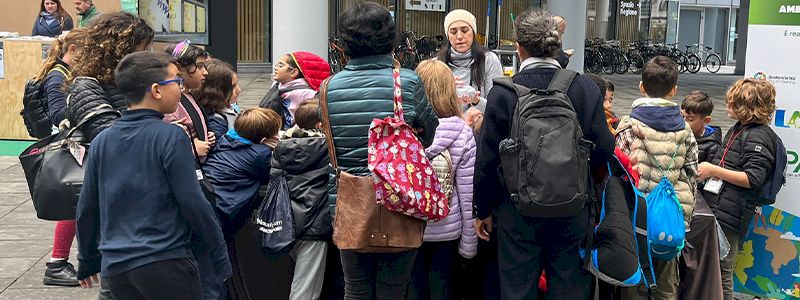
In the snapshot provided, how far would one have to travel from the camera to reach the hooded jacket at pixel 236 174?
452cm

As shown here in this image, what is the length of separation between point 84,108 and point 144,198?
130 centimetres

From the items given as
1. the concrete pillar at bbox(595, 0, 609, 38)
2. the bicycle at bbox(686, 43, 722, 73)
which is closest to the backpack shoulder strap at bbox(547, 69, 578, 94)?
the bicycle at bbox(686, 43, 722, 73)

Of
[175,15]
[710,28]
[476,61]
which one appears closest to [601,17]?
[710,28]

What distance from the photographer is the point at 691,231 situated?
480 cm

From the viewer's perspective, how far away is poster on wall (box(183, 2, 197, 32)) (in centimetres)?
1460

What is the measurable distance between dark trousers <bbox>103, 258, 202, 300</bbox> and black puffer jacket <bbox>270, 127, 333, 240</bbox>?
0.97 m

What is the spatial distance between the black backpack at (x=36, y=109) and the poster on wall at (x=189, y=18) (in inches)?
350

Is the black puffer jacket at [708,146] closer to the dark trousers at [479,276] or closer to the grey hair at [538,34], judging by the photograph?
the dark trousers at [479,276]

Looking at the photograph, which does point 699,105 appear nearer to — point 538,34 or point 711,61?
point 538,34

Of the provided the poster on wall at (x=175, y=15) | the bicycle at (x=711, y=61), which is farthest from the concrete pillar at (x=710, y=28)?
the poster on wall at (x=175, y=15)

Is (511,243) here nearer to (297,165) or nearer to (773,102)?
(297,165)

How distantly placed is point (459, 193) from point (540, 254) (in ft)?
2.02

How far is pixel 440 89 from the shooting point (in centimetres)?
437

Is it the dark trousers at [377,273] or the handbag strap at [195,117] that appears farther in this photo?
the handbag strap at [195,117]
